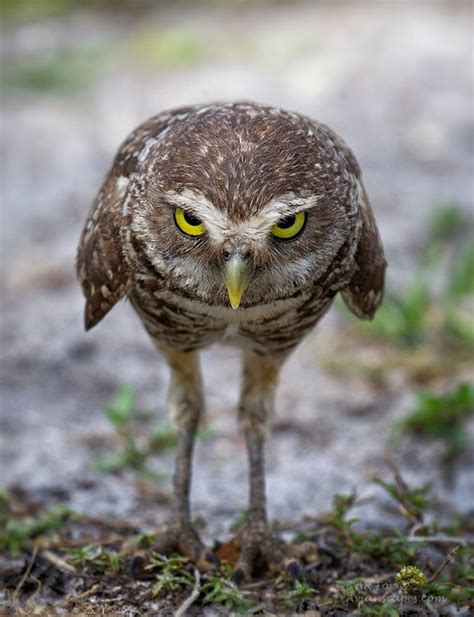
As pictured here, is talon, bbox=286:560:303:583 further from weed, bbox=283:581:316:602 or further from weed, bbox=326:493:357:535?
weed, bbox=326:493:357:535

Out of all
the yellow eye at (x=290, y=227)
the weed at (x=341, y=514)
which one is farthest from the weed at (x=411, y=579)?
the yellow eye at (x=290, y=227)

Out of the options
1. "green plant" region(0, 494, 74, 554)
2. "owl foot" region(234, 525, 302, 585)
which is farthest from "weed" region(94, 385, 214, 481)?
"owl foot" region(234, 525, 302, 585)

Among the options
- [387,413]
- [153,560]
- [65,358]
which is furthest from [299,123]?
[65,358]

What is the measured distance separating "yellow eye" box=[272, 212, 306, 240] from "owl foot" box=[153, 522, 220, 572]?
4.73 ft

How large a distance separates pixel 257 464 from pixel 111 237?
1272mm

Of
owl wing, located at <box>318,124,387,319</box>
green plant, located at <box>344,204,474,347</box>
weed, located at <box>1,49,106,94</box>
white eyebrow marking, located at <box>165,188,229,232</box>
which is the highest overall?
weed, located at <box>1,49,106,94</box>

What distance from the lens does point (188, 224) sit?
315 centimetres

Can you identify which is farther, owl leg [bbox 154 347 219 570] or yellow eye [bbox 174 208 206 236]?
owl leg [bbox 154 347 219 570]

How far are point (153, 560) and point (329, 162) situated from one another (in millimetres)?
1672

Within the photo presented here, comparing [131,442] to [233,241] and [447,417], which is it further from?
[233,241]

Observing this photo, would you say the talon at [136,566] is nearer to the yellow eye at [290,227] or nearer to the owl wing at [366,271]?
the owl wing at [366,271]

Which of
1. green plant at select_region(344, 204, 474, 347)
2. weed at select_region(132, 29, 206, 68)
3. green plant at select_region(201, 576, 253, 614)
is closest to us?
green plant at select_region(201, 576, 253, 614)

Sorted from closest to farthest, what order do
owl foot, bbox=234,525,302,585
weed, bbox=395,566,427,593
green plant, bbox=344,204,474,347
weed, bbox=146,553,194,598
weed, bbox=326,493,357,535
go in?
weed, bbox=395,566,427,593, weed, bbox=146,553,194,598, owl foot, bbox=234,525,302,585, weed, bbox=326,493,357,535, green plant, bbox=344,204,474,347

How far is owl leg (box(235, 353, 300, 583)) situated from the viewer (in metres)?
3.84
